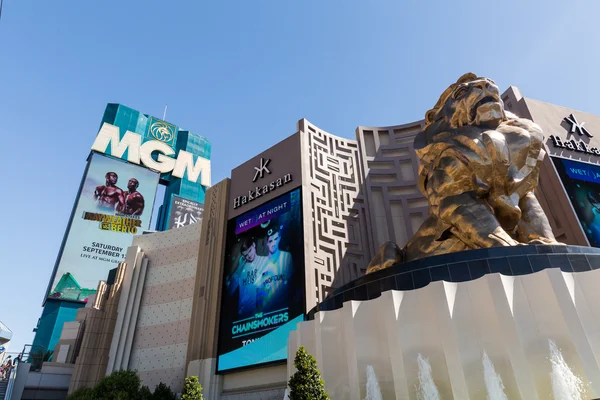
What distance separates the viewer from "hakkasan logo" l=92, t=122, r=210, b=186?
145ft

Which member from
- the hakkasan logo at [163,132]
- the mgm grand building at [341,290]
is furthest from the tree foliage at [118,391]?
the hakkasan logo at [163,132]

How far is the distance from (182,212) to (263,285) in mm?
30529

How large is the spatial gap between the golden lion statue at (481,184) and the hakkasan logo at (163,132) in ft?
143

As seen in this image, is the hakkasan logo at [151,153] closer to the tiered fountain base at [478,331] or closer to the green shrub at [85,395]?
the green shrub at [85,395]

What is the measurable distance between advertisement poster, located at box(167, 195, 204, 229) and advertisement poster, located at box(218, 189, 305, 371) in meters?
25.8

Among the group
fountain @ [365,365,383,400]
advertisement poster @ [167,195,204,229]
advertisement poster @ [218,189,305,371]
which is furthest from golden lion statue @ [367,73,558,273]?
advertisement poster @ [167,195,204,229]

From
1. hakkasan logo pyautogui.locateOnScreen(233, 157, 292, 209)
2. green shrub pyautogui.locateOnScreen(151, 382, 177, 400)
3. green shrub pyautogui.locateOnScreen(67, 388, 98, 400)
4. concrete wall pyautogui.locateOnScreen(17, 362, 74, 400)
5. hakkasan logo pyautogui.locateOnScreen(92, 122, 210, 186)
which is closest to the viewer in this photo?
green shrub pyautogui.locateOnScreen(67, 388, 98, 400)

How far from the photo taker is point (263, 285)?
1842cm

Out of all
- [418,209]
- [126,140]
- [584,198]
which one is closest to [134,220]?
[126,140]

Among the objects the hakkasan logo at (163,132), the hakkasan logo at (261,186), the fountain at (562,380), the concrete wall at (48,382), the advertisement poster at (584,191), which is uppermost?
the hakkasan logo at (163,132)

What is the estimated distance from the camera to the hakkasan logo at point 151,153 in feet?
145

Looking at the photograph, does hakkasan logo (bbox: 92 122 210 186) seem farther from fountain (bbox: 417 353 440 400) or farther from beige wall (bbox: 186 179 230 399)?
fountain (bbox: 417 353 440 400)

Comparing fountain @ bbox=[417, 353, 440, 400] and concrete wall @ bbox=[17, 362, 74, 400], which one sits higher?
concrete wall @ bbox=[17, 362, 74, 400]

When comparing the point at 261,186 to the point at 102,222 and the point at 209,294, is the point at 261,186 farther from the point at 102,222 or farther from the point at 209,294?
the point at 102,222
